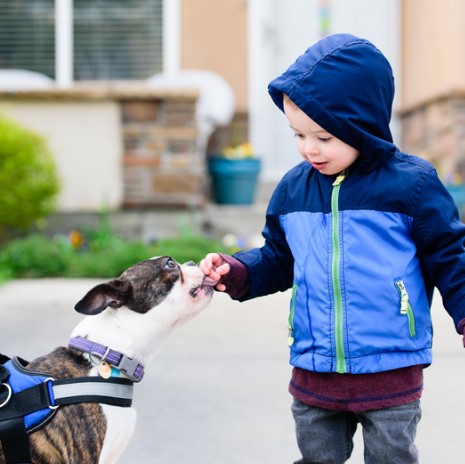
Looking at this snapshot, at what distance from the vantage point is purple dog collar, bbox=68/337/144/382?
2857mm

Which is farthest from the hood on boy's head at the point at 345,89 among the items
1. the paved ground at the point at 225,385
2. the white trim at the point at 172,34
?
the white trim at the point at 172,34

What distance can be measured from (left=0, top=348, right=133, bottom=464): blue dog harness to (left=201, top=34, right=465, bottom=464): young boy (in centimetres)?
63

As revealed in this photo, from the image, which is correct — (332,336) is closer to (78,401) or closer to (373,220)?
(373,220)

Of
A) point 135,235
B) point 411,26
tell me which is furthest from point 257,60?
point 135,235

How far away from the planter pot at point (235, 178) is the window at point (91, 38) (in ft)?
6.18

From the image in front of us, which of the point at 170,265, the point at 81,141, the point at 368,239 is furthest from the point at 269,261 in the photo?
the point at 81,141

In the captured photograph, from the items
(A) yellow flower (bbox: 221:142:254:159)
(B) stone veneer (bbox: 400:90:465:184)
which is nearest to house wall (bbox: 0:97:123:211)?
(A) yellow flower (bbox: 221:142:254:159)

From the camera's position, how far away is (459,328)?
267cm

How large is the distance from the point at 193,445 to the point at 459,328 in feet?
5.43

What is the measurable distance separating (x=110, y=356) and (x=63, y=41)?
28.5ft

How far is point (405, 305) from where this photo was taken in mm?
2693

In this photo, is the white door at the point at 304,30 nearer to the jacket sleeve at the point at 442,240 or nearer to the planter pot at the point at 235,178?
the planter pot at the point at 235,178

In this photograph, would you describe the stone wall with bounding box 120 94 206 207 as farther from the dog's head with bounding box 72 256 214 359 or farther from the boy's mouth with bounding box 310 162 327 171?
the boy's mouth with bounding box 310 162 327 171

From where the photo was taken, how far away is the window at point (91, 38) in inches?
431
